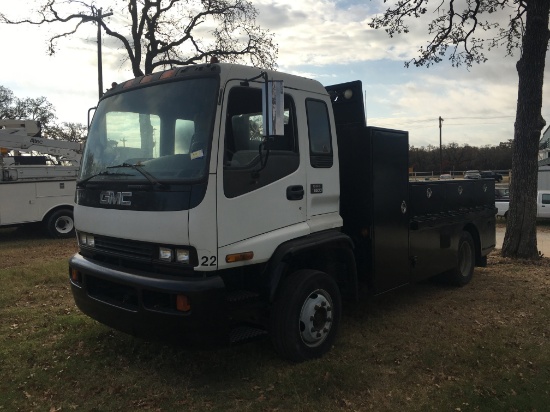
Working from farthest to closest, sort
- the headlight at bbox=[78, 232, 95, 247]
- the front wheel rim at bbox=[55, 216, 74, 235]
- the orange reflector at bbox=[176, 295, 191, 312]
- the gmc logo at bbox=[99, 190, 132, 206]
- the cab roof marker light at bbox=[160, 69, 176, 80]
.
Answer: the front wheel rim at bbox=[55, 216, 74, 235] → the headlight at bbox=[78, 232, 95, 247] → the cab roof marker light at bbox=[160, 69, 176, 80] → the gmc logo at bbox=[99, 190, 132, 206] → the orange reflector at bbox=[176, 295, 191, 312]

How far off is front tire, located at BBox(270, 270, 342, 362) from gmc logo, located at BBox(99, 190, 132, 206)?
151 cm

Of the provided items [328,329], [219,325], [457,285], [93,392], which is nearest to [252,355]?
[328,329]

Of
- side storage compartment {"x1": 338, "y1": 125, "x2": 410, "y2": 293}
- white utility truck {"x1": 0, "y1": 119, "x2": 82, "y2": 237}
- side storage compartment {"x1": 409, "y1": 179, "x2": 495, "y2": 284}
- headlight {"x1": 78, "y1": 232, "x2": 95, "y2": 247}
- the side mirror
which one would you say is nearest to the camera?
the side mirror

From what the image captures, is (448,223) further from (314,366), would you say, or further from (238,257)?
(238,257)

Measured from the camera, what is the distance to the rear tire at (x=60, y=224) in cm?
1341

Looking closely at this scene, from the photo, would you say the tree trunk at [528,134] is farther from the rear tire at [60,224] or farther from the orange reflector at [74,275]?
the rear tire at [60,224]

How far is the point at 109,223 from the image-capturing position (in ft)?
13.5

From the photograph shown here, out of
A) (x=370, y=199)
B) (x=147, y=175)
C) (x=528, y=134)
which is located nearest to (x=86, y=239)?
(x=147, y=175)

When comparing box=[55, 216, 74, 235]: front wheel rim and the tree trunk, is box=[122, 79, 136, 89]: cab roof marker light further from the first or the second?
box=[55, 216, 74, 235]: front wheel rim

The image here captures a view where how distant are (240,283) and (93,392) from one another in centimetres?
149

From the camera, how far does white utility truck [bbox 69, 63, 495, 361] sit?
3660 millimetres

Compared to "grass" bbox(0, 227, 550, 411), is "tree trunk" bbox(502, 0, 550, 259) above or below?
above

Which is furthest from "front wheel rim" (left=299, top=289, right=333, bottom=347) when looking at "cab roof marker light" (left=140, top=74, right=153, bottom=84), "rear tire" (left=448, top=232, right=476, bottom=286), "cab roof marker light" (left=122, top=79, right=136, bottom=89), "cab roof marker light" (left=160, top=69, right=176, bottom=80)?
"rear tire" (left=448, top=232, right=476, bottom=286)

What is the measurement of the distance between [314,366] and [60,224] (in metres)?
11.6
